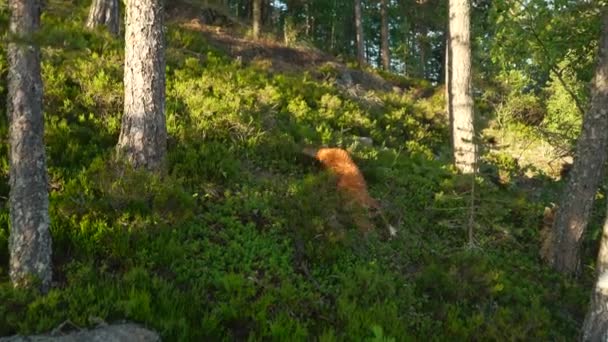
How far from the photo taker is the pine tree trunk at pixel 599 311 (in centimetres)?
618

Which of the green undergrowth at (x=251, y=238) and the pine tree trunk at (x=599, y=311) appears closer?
the green undergrowth at (x=251, y=238)

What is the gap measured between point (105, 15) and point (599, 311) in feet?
39.2

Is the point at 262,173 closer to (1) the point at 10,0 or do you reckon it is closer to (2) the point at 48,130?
(2) the point at 48,130

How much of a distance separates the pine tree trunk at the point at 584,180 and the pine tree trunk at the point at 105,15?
412 inches

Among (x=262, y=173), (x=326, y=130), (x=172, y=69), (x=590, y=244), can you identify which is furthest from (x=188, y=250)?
(x=590, y=244)

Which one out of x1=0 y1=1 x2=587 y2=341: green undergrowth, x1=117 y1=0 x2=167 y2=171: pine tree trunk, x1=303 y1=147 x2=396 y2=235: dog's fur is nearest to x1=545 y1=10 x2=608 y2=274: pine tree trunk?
x1=0 y1=1 x2=587 y2=341: green undergrowth

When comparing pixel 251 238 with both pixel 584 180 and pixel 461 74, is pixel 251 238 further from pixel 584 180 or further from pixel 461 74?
pixel 461 74

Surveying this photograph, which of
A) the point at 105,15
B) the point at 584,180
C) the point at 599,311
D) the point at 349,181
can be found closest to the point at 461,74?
the point at 584,180

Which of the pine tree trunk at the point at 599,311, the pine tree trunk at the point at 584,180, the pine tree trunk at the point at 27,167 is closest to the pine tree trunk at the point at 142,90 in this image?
the pine tree trunk at the point at 27,167

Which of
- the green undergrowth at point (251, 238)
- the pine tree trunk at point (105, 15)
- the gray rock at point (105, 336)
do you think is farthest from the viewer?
the pine tree trunk at point (105, 15)

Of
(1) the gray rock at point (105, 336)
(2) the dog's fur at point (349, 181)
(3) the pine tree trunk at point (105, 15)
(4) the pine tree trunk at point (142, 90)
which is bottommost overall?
(1) the gray rock at point (105, 336)

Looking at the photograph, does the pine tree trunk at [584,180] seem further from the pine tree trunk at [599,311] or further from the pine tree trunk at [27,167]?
the pine tree trunk at [27,167]

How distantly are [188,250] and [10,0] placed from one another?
3.22 meters

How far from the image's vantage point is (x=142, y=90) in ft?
22.8
